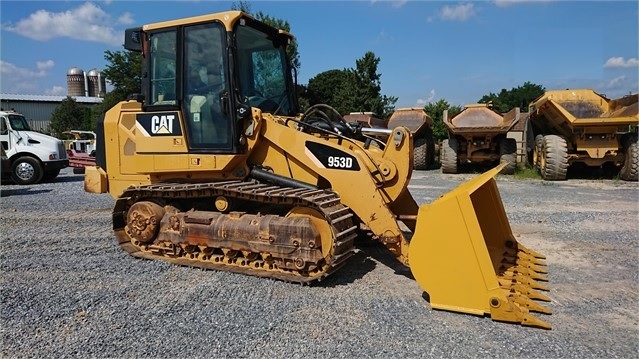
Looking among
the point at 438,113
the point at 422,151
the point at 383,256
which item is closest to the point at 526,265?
the point at 383,256

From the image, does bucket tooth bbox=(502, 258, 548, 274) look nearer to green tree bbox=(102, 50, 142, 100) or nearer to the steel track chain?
the steel track chain

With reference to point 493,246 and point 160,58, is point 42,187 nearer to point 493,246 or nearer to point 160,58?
point 160,58

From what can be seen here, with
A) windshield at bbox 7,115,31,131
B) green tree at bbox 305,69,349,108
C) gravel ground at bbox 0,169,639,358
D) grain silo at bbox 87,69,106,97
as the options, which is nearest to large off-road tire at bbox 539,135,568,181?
gravel ground at bbox 0,169,639,358

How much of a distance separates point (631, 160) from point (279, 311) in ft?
38.7

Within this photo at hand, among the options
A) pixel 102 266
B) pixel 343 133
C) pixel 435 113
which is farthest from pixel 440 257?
pixel 435 113

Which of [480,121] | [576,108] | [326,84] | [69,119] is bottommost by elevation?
[480,121]

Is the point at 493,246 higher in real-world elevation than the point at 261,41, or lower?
lower

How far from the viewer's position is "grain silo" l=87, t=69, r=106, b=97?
55.5 metres

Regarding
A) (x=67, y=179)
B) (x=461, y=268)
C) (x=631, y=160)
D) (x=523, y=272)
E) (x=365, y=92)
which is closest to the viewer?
(x=461, y=268)

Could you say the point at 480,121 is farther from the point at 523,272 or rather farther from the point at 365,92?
the point at 365,92

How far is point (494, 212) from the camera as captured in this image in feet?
17.1

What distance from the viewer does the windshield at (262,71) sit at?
5.27 m

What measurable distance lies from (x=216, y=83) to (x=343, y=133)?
61.8 inches

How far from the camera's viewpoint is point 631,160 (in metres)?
11.8
